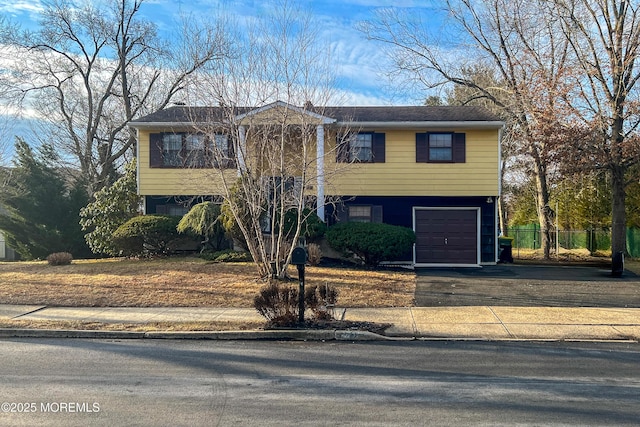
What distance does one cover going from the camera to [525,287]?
14344 millimetres

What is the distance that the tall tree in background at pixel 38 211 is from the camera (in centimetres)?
2456

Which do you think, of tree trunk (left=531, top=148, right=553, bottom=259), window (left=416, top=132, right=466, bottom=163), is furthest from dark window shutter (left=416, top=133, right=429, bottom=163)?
tree trunk (left=531, top=148, right=553, bottom=259)

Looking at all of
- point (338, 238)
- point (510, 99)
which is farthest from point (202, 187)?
point (510, 99)

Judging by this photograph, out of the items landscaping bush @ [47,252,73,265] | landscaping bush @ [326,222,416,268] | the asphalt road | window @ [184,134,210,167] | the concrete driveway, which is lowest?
the asphalt road

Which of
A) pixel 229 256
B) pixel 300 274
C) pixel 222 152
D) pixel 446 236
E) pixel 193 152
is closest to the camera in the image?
pixel 300 274

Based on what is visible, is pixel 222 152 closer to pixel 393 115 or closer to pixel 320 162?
pixel 320 162

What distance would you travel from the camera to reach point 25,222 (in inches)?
973

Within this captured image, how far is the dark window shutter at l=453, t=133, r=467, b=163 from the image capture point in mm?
19922

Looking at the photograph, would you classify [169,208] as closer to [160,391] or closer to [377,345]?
[377,345]

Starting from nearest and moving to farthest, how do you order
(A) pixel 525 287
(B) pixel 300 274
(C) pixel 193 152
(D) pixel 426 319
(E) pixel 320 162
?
(B) pixel 300 274 < (D) pixel 426 319 < (A) pixel 525 287 < (E) pixel 320 162 < (C) pixel 193 152

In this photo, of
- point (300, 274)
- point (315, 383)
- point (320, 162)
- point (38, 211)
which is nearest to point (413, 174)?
point (320, 162)

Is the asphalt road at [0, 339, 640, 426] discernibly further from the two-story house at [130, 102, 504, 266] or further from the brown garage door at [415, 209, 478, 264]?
the brown garage door at [415, 209, 478, 264]

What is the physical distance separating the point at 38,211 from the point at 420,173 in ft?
58.2

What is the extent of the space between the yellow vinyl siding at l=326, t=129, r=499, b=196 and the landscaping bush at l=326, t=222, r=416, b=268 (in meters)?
2.39
